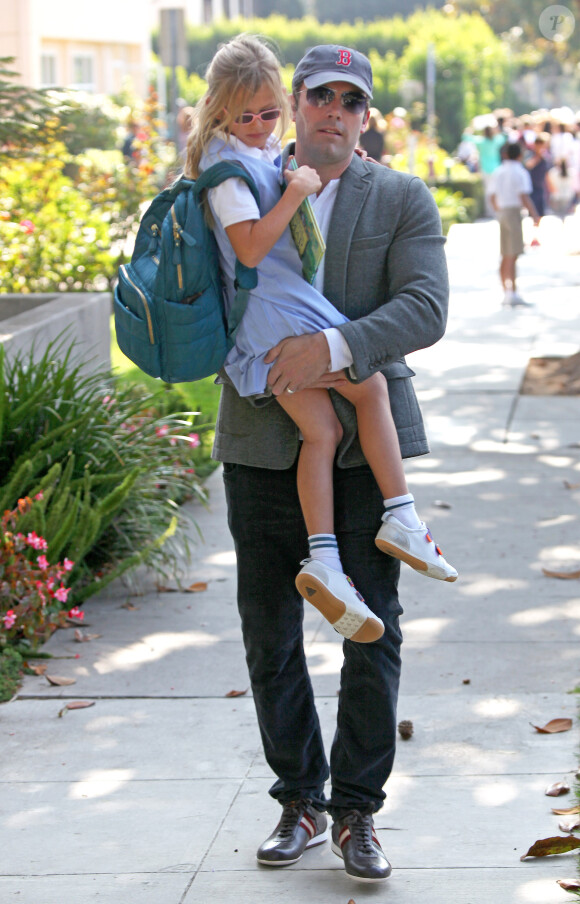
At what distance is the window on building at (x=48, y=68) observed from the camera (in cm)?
3041

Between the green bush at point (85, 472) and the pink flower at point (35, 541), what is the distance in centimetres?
12

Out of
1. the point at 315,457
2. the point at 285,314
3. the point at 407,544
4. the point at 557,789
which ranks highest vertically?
the point at 285,314

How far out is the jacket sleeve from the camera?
10.0 ft

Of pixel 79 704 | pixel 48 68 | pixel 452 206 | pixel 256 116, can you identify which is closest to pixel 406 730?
pixel 79 704

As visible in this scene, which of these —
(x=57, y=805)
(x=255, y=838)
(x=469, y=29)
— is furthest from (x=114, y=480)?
(x=469, y=29)

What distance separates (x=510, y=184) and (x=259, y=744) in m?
11.3

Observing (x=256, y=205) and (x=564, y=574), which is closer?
(x=256, y=205)

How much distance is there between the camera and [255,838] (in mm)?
3570

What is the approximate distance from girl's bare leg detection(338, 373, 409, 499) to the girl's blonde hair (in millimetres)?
684

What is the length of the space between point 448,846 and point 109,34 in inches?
1281

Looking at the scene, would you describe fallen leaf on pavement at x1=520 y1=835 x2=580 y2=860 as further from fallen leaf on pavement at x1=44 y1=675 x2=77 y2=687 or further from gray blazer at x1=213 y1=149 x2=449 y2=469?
fallen leaf on pavement at x1=44 y1=675 x2=77 y2=687

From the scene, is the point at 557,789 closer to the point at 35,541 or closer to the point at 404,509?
the point at 404,509

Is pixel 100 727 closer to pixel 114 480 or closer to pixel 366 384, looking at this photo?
pixel 114 480

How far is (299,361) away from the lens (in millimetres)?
3053
